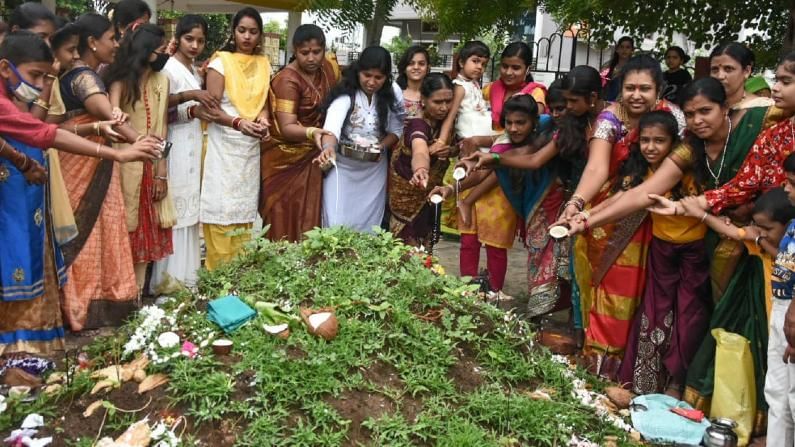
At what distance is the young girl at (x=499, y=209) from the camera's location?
15.9 ft

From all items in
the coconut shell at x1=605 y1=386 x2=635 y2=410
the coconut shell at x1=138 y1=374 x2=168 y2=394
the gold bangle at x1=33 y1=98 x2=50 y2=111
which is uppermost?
the gold bangle at x1=33 y1=98 x2=50 y2=111

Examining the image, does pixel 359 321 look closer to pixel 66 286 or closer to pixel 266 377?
pixel 266 377

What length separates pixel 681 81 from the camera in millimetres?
8391

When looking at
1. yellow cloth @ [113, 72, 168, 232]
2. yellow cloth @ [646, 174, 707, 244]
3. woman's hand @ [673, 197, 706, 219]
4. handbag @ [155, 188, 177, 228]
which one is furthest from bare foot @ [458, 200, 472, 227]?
yellow cloth @ [113, 72, 168, 232]

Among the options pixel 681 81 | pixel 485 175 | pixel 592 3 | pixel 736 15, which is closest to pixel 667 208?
pixel 485 175

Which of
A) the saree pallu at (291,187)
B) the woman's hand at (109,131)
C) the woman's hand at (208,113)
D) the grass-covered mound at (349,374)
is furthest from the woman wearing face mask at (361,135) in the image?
the grass-covered mound at (349,374)

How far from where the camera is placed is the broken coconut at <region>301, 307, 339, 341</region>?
3.19 m

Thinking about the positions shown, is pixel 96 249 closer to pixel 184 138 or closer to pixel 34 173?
pixel 184 138

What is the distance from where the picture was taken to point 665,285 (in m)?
4.14

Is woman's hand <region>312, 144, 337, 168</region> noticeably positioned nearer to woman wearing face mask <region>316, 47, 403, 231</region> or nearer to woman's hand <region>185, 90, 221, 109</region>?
woman wearing face mask <region>316, 47, 403, 231</region>

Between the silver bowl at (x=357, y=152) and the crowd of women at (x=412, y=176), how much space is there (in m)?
0.02

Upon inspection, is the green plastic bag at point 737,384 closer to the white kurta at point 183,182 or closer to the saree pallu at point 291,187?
the saree pallu at point 291,187

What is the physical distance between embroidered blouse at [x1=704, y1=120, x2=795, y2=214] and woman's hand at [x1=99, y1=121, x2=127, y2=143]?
3.06m

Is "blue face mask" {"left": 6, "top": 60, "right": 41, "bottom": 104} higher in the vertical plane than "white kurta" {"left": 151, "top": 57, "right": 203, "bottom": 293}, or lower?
higher
